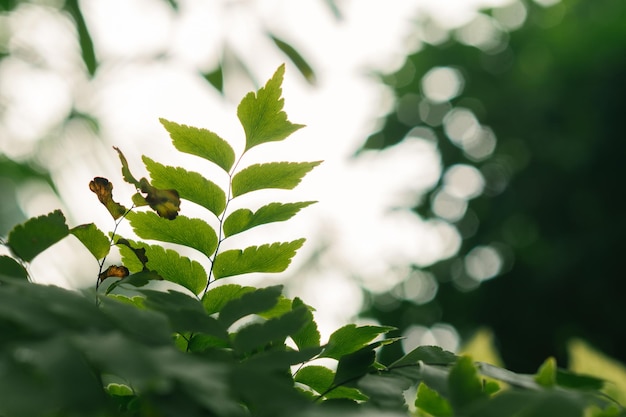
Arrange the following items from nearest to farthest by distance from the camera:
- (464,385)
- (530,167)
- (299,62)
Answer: (464,385) < (299,62) < (530,167)

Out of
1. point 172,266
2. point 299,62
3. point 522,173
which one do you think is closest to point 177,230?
point 172,266

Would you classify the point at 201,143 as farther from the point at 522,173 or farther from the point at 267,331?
the point at 522,173

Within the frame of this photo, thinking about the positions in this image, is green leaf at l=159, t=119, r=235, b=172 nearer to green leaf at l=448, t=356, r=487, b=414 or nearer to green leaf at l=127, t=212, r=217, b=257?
green leaf at l=127, t=212, r=217, b=257

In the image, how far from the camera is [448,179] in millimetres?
4215

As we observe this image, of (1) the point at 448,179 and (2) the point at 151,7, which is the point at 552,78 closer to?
Answer: (1) the point at 448,179

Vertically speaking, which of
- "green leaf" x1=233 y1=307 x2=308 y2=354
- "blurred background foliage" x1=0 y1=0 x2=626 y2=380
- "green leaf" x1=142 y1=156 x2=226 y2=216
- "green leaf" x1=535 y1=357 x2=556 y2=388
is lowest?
"green leaf" x1=535 y1=357 x2=556 y2=388

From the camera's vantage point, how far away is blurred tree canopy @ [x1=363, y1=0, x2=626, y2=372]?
355 centimetres

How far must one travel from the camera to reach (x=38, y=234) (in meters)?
0.22

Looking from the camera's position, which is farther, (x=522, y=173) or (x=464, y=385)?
(x=522, y=173)

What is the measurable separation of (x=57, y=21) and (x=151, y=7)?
239 millimetres

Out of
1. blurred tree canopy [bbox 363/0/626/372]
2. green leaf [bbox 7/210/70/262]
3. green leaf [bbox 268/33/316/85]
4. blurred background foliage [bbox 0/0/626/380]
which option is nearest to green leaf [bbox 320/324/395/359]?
green leaf [bbox 7/210/70/262]

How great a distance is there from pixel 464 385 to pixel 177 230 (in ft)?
0.44

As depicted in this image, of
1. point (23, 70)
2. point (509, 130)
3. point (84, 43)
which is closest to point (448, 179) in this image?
point (509, 130)

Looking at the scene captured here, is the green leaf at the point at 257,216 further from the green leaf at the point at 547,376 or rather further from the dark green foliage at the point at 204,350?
the green leaf at the point at 547,376
